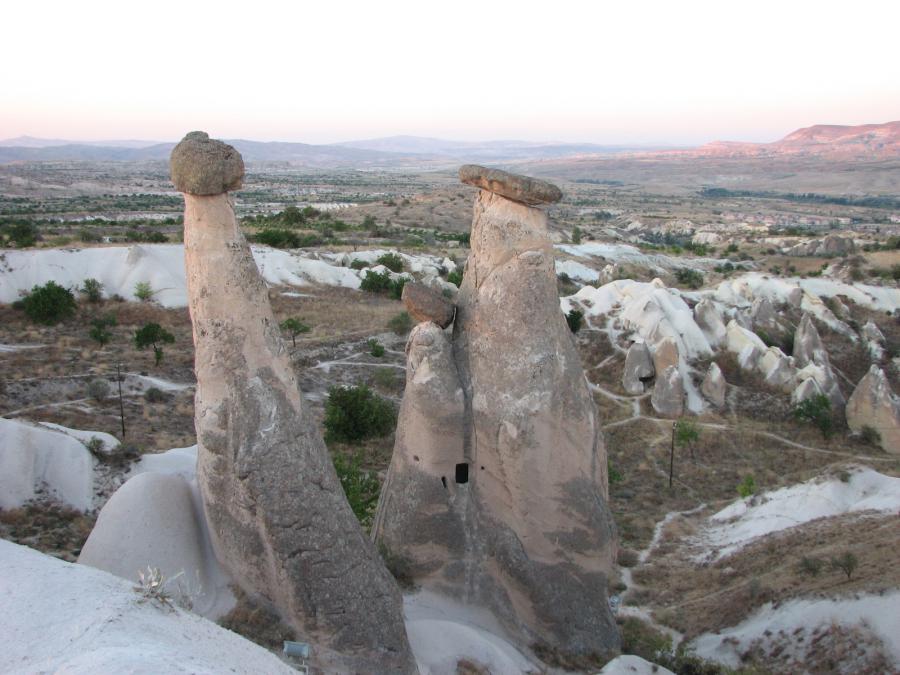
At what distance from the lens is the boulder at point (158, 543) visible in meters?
6.07

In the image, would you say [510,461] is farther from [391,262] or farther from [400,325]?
[391,262]

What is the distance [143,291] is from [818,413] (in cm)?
2519

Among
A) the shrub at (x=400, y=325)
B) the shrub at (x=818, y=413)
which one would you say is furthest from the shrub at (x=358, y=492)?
the shrub at (x=818, y=413)

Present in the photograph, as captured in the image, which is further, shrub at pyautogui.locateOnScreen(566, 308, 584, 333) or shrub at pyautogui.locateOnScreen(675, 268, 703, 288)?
shrub at pyautogui.locateOnScreen(675, 268, 703, 288)

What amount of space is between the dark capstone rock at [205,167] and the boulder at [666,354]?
1903 cm

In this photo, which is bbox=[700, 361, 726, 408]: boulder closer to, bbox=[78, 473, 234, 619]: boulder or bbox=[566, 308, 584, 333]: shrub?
bbox=[566, 308, 584, 333]: shrub

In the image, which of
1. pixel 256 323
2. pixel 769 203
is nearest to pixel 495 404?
pixel 256 323

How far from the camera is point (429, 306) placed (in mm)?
8211

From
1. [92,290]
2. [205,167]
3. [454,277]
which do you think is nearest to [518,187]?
[205,167]

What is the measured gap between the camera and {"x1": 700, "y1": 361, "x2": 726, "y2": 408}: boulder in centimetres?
2191

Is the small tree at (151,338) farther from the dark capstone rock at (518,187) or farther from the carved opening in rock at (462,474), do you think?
the dark capstone rock at (518,187)

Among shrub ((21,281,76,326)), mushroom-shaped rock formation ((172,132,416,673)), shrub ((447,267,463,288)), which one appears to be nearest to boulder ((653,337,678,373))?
shrub ((447,267,463,288))

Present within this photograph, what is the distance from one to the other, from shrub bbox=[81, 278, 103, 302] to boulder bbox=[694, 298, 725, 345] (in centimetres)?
2335

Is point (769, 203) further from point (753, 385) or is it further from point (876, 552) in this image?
point (876, 552)
